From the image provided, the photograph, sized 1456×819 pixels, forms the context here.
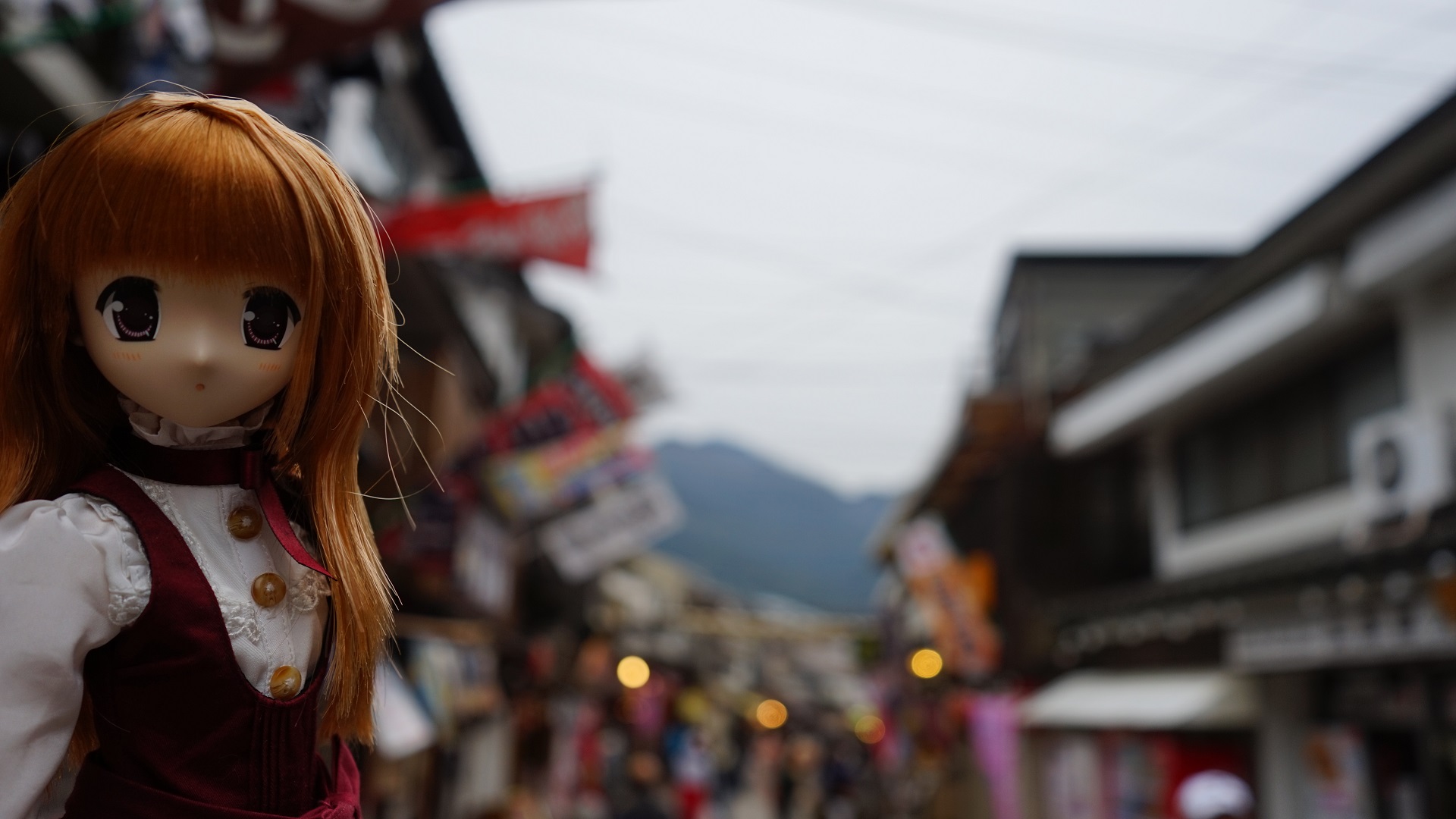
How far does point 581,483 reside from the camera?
Result: 39.8 ft

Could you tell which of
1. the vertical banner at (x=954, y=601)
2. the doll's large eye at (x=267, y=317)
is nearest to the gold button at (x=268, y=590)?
the doll's large eye at (x=267, y=317)

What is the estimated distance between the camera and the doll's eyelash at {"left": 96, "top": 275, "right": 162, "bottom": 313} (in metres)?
1.36

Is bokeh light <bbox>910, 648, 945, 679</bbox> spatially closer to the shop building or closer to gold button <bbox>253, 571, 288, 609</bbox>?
the shop building

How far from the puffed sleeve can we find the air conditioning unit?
837 cm

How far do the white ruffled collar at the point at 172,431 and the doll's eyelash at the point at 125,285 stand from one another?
0.15 metres

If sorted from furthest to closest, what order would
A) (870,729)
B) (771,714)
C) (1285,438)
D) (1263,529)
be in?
(771,714), (870,729), (1263,529), (1285,438)

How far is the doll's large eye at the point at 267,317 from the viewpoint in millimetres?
1417

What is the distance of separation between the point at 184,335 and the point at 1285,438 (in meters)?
11.8

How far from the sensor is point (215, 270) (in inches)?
53.6

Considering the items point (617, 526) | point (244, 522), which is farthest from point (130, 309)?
point (617, 526)

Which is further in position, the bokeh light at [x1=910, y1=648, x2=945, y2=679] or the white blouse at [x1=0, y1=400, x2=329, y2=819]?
the bokeh light at [x1=910, y1=648, x2=945, y2=679]

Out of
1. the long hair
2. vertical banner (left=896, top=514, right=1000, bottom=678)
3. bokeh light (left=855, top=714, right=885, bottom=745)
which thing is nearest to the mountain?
bokeh light (left=855, top=714, right=885, bottom=745)

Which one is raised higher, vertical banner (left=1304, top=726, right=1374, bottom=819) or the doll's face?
the doll's face

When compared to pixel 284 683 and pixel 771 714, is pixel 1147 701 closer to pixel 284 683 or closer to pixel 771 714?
pixel 284 683
